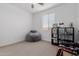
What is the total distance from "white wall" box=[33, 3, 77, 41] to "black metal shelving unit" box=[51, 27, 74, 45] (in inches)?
11.3

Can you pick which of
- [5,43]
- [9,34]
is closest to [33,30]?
[9,34]

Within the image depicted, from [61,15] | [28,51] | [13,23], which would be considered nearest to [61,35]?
[61,15]

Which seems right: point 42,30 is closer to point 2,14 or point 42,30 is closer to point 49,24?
point 49,24

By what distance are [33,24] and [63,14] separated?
1.87m

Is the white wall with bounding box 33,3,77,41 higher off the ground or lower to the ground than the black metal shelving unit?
higher

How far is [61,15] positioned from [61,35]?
37.0 inches

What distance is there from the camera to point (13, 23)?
146 inches

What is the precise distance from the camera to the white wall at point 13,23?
3248 millimetres

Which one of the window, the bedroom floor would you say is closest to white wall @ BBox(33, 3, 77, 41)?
the window

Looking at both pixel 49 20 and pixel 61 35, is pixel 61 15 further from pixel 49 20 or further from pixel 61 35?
pixel 61 35

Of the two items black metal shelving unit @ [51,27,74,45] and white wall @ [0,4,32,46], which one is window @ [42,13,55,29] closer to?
black metal shelving unit @ [51,27,74,45]

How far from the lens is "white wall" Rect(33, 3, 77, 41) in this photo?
125 inches

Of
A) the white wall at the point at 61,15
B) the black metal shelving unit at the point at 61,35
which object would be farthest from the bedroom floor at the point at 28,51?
the white wall at the point at 61,15

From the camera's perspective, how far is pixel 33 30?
4.50 m
